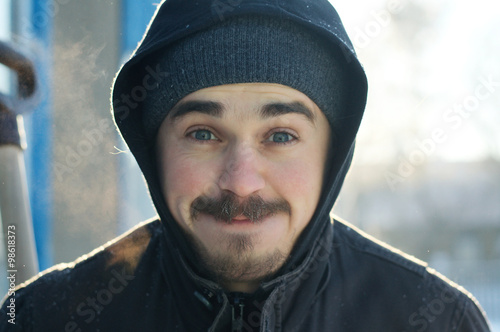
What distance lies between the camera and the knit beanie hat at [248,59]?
4.73 ft

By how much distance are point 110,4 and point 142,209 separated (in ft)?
3.05

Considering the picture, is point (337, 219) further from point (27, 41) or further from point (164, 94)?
point (27, 41)

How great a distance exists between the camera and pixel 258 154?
4.74ft

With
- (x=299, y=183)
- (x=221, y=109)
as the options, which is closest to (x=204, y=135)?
(x=221, y=109)

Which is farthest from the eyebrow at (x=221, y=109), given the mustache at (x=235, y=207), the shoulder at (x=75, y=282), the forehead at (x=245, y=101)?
the shoulder at (x=75, y=282)

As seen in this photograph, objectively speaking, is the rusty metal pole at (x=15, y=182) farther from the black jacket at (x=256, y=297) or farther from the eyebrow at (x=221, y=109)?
the eyebrow at (x=221, y=109)

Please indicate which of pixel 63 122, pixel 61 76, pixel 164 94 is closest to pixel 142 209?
pixel 63 122

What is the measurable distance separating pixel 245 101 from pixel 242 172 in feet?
0.72

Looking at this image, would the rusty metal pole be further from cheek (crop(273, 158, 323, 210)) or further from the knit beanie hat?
cheek (crop(273, 158, 323, 210))

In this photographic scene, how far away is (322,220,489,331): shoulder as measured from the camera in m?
1.54

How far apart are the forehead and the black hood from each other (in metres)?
0.15

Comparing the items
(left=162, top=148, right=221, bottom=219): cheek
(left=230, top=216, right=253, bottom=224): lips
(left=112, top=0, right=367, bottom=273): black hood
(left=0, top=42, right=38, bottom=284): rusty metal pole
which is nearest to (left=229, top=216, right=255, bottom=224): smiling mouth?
(left=230, top=216, right=253, bottom=224): lips

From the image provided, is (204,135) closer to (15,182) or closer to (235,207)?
(235,207)

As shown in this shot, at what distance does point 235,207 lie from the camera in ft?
4.59
